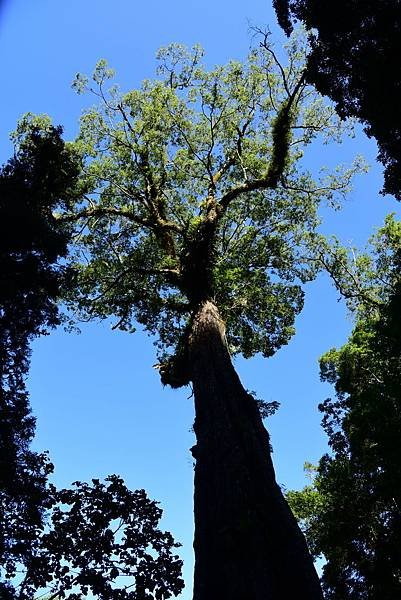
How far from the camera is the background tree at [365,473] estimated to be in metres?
11.6

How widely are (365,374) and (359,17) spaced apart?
11107 mm

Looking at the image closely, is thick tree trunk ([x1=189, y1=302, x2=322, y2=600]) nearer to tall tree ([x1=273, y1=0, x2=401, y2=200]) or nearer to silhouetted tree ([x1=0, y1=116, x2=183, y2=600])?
silhouetted tree ([x1=0, y1=116, x2=183, y2=600])

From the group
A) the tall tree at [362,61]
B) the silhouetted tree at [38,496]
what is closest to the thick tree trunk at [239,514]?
the silhouetted tree at [38,496]

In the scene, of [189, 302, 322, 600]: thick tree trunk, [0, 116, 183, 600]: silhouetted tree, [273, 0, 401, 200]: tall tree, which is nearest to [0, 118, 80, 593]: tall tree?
[0, 116, 183, 600]: silhouetted tree

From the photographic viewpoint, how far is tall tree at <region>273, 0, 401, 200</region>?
7.01m

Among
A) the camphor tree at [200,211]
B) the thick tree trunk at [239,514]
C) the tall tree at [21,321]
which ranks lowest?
the thick tree trunk at [239,514]

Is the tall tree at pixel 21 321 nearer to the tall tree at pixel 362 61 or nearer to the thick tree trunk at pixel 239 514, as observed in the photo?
the thick tree trunk at pixel 239 514

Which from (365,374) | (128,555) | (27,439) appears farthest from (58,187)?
(365,374)

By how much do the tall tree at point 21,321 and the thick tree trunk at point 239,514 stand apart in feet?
7.82

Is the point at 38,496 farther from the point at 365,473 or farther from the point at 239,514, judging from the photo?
the point at 365,473

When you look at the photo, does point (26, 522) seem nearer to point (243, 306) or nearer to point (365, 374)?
point (243, 306)

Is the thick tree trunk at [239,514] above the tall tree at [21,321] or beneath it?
beneath

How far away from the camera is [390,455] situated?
11.3 m

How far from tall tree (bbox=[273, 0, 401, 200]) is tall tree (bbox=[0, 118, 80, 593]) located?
564cm
